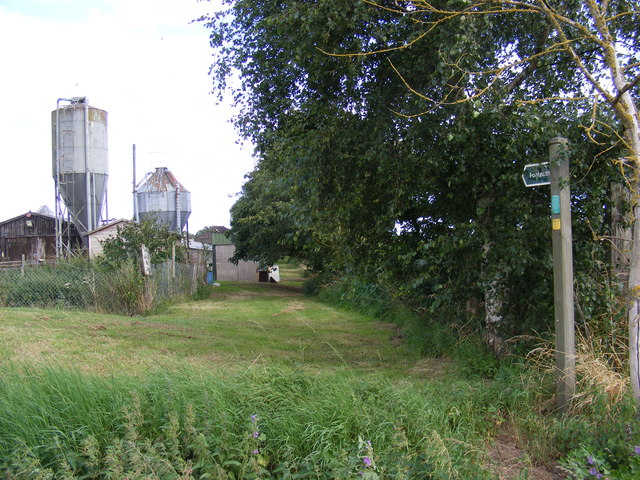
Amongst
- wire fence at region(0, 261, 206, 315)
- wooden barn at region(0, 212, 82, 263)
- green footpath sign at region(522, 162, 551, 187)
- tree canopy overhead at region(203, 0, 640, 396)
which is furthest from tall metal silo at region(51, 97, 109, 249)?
green footpath sign at region(522, 162, 551, 187)

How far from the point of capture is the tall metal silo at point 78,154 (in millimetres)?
25500

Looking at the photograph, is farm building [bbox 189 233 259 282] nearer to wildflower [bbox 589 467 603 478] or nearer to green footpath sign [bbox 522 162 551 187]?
green footpath sign [bbox 522 162 551 187]

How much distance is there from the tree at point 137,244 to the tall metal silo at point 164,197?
13879mm

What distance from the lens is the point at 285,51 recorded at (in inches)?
298

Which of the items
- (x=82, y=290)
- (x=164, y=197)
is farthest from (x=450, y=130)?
(x=164, y=197)

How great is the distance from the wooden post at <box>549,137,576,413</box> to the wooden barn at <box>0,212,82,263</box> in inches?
1153

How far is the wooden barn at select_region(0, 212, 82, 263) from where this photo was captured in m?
30.2

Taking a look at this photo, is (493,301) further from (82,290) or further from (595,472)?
(82,290)

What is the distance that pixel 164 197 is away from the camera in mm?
32938

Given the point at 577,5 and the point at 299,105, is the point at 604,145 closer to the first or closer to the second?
the point at 577,5

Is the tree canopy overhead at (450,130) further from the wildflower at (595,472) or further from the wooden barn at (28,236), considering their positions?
the wooden barn at (28,236)

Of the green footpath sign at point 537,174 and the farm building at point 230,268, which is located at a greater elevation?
the green footpath sign at point 537,174

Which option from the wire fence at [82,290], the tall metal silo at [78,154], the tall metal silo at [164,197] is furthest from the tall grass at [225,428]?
the tall metal silo at [164,197]

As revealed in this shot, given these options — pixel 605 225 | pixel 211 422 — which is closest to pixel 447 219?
pixel 605 225
